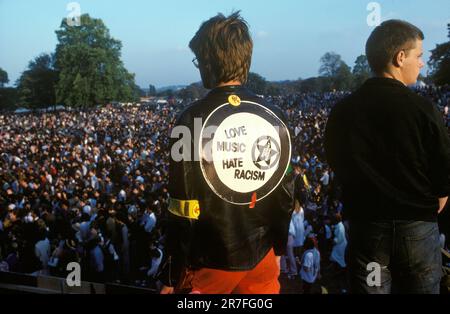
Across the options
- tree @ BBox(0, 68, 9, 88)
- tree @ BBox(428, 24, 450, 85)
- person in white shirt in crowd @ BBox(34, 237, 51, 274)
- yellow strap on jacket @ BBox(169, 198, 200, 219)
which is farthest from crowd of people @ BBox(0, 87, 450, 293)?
tree @ BBox(0, 68, 9, 88)

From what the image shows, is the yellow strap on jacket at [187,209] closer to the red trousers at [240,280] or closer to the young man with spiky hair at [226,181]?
the young man with spiky hair at [226,181]

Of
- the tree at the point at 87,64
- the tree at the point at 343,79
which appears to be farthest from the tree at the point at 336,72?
the tree at the point at 87,64

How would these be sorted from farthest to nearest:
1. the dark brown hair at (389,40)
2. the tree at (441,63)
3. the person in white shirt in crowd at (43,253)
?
the tree at (441,63)
the person in white shirt in crowd at (43,253)
the dark brown hair at (389,40)

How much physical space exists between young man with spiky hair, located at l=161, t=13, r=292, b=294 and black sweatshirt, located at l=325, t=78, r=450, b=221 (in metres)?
0.28

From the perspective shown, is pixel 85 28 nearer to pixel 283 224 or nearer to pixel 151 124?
pixel 151 124

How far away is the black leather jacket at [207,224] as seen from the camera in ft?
4.54

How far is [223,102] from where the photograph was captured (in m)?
1.45

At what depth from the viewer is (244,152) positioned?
147 centimetres

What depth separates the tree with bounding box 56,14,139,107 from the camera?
38.6 meters

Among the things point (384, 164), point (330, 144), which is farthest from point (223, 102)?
point (384, 164)

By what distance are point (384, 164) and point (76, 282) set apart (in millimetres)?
2499

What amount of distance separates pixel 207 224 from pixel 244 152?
30cm

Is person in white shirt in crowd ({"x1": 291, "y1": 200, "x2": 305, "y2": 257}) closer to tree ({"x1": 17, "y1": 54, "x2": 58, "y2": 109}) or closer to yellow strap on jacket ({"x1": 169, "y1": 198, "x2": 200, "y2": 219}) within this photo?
yellow strap on jacket ({"x1": 169, "y1": 198, "x2": 200, "y2": 219})

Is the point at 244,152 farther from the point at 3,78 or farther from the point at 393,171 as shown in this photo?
the point at 3,78
